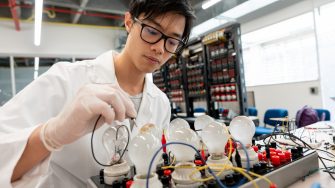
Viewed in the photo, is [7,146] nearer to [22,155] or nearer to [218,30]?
[22,155]

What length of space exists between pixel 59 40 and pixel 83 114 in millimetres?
5714

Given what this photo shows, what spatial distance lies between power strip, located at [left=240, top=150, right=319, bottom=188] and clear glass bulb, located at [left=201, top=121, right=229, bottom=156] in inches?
5.6

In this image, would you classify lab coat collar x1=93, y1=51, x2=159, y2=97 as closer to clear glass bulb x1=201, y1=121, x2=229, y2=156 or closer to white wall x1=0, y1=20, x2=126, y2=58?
clear glass bulb x1=201, y1=121, x2=229, y2=156

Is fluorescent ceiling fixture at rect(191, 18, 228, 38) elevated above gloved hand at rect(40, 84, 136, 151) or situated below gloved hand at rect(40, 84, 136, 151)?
above

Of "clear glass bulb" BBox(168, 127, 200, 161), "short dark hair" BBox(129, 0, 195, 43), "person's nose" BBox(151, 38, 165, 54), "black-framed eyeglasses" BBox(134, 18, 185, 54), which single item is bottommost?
"clear glass bulb" BBox(168, 127, 200, 161)

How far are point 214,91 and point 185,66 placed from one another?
2.83ft

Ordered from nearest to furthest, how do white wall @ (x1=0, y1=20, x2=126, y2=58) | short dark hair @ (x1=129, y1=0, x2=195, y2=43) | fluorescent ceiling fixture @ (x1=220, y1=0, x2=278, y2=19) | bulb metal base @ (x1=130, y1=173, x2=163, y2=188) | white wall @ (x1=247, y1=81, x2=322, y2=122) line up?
1. bulb metal base @ (x1=130, y1=173, x2=163, y2=188)
2. short dark hair @ (x1=129, y1=0, x2=195, y2=43)
3. fluorescent ceiling fixture @ (x1=220, y1=0, x2=278, y2=19)
4. white wall @ (x1=247, y1=81, x2=322, y2=122)
5. white wall @ (x1=0, y1=20, x2=126, y2=58)

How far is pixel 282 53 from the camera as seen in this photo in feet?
15.6

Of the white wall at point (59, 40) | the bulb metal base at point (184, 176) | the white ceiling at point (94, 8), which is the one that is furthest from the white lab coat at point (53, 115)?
the white wall at point (59, 40)

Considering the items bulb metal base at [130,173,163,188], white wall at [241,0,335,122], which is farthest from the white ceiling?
bulb metal base at [130,173,163,188]

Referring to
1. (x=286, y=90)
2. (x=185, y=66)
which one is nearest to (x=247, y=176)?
(x=185, y=66)

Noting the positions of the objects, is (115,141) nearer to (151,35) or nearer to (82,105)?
(82,105)

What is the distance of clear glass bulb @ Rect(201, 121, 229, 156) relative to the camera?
659 mm

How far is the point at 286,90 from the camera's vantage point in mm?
4570
